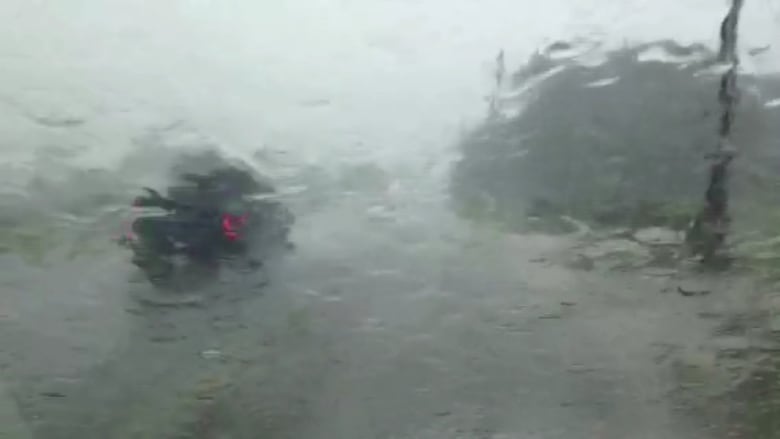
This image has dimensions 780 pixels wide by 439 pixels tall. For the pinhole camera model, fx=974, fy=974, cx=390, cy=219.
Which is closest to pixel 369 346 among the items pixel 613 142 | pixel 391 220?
pixel 391 220

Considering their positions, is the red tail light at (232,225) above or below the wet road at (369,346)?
above

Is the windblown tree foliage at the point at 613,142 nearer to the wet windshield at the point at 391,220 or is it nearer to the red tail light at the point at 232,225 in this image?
the wet windshield at the point at 391,220

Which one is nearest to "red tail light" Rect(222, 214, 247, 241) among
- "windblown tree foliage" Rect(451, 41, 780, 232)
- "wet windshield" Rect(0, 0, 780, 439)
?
"wet windshield" Rect(0, 0, 780, 439)

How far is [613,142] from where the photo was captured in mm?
1879

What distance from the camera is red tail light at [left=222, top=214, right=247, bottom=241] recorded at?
1.77 m

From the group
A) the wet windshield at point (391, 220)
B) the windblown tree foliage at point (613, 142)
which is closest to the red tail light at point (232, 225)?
the wet windshield at point (391, 220)

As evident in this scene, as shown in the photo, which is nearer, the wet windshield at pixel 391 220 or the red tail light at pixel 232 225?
the wet windshield at pixel 391 220

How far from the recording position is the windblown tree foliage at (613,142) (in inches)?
72.2

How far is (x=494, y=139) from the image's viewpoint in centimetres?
187

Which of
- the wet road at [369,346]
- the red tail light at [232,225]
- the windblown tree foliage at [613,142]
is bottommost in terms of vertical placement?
the wet road at [369,346]

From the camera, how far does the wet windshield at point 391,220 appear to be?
162 cm

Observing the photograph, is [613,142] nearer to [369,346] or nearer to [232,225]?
[369,346]

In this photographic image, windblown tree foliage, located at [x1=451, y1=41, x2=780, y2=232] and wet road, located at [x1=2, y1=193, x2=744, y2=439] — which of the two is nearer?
A: wet road, located at [x1=2, y1=193, x2=744, y2=439]

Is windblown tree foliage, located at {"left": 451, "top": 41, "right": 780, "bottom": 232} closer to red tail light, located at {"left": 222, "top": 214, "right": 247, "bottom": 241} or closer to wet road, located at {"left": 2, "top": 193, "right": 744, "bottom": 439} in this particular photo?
wet road, located at {"left": 2, "top": 193, "right": 744, "bottom": 439}
